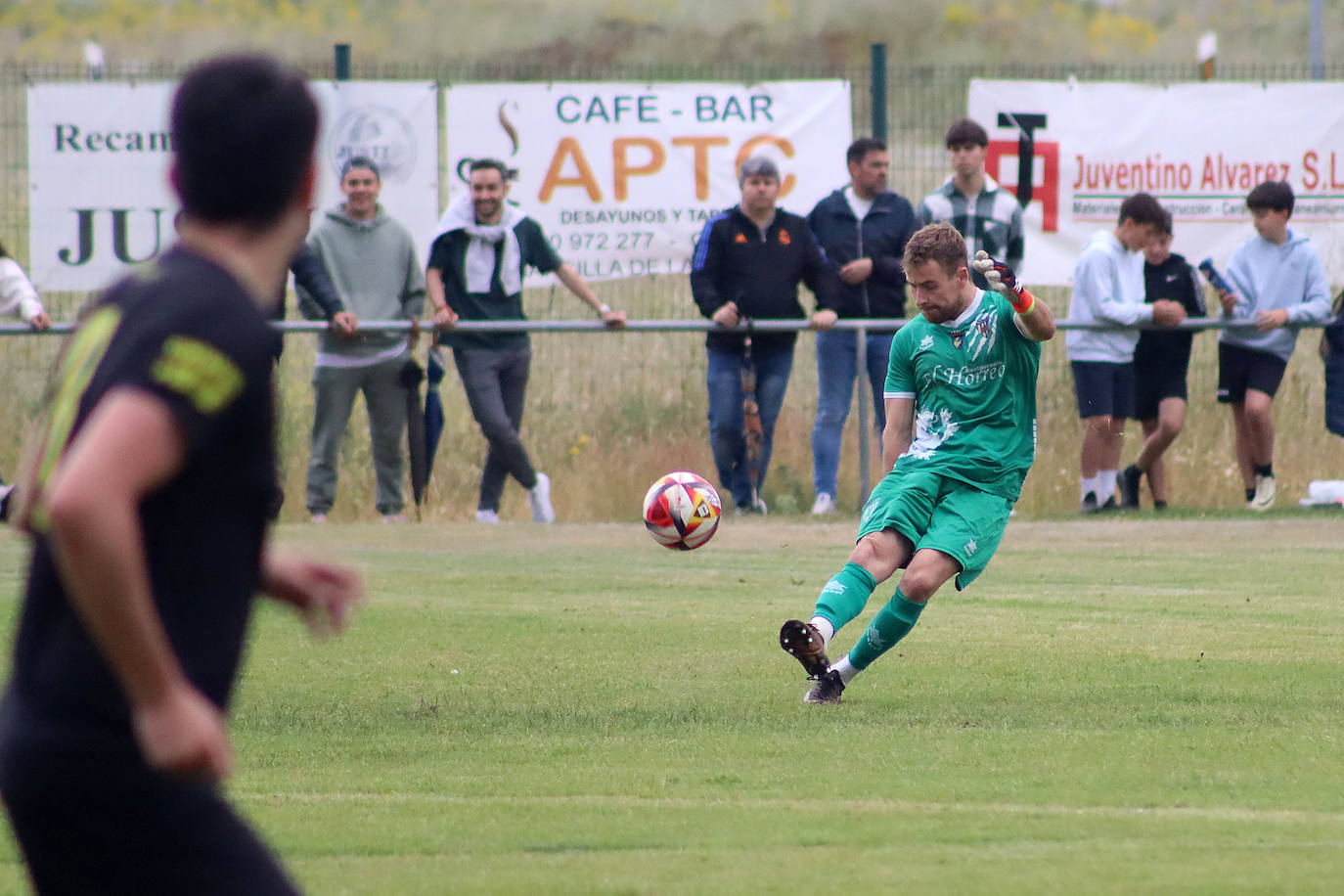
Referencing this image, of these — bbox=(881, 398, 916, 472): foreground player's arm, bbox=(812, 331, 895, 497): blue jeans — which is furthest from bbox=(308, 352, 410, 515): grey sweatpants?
bbox=(881, 398, 916, 472): foreground player's arm

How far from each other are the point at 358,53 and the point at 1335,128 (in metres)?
26.0

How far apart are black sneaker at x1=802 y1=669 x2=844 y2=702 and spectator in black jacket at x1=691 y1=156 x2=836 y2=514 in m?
6.09

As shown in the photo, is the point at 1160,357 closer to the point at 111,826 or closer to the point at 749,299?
the point at 749,299

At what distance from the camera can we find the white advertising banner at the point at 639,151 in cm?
1567

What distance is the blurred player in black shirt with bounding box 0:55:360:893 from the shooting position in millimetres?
2424

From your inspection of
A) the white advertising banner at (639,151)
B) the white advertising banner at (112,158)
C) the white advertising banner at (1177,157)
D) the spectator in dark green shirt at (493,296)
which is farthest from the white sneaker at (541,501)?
the white advertising banner at (1177,157)

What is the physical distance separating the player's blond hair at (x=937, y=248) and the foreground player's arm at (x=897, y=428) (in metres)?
0.59

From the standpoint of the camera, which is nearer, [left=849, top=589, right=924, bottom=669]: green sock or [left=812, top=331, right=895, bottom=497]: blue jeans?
[left=849, top=589, right=924, bottom=669]: green sock

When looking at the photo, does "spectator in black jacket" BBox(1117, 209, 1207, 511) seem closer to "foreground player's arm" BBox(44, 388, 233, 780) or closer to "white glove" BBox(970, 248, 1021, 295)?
"white glove" BBox(970, 248, 1021, 295)

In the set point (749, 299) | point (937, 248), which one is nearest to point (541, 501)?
point (749, 299)

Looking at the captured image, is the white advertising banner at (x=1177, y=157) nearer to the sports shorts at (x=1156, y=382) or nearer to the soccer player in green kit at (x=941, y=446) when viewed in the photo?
the sports shorts at (x=1156, y=382)

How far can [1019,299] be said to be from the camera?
23.2 feet

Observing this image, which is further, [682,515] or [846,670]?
[682,515]

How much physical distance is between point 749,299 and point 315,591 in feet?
35.0
